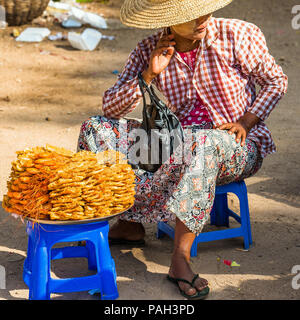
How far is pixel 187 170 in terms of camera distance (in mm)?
2826

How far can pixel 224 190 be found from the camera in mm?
3170

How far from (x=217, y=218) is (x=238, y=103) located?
82cm

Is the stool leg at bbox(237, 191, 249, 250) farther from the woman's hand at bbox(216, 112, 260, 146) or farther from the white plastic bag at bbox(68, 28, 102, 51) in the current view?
the white plastic bag at bbox(68, 28, 102, 51)

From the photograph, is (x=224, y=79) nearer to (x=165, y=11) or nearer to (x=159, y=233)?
(x=165, y=11)

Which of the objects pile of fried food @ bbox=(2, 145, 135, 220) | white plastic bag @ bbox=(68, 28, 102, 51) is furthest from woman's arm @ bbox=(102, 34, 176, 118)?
white plastic bag @ bbox=(68, 28, 102, 51)

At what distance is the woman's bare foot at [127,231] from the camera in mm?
3414

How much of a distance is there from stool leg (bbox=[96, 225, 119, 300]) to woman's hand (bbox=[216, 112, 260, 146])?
36.3 inches

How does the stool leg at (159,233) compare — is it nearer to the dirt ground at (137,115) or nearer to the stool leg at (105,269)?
the dirt ground at (137,115)

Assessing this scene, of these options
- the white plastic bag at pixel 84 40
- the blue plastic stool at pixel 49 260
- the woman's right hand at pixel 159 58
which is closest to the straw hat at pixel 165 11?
the woman's right hand at pixel 159 58

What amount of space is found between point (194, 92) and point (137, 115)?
256cm

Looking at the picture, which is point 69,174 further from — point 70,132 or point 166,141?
point 70,132

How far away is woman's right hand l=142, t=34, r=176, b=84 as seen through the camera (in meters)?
3.09

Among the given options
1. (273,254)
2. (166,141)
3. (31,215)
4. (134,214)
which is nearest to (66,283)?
(31,215)

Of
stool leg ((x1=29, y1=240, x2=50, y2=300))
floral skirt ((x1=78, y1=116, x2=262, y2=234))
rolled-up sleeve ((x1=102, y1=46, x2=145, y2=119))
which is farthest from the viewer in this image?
rolled-up sleeve ((x1=102, y1=46, x2=145, y2=119))
